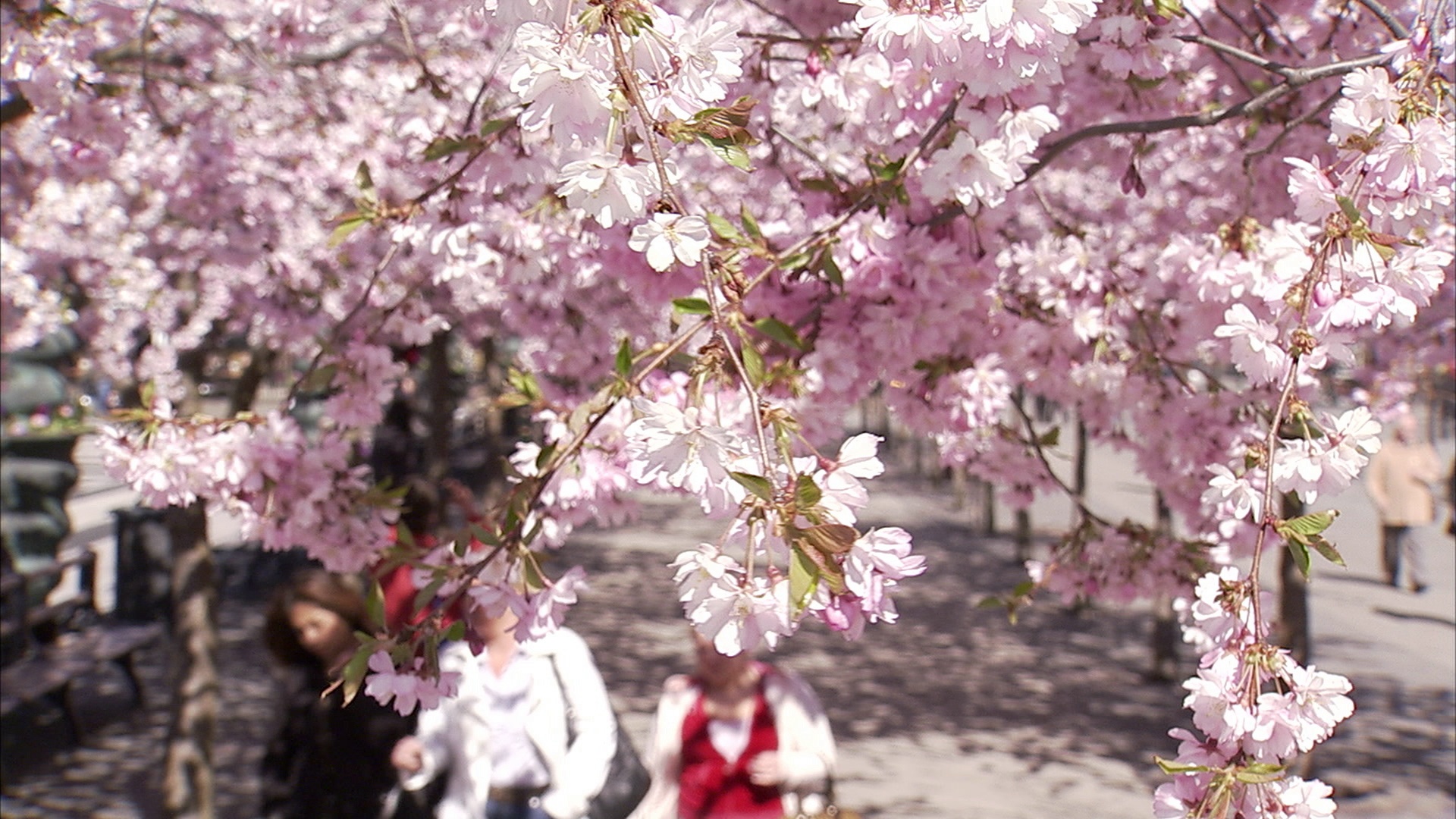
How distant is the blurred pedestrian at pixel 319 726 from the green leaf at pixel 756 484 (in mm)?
3000

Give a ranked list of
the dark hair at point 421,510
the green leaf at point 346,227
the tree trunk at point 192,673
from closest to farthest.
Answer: the green leaf at point 346,227, the tree trunk at point 192,673, the dark hair at point 421,510


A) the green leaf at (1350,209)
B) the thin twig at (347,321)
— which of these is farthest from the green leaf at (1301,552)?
the thin twig at (347,321)

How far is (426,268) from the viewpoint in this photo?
13.5 feet

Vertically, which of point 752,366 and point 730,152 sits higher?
point 730,152

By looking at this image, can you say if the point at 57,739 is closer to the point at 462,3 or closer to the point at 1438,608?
the point at 462,3

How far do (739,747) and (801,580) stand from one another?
8.60ft

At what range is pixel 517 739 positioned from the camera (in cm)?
394

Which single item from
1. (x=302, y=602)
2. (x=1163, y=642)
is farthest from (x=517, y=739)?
(x=1163, y=642)

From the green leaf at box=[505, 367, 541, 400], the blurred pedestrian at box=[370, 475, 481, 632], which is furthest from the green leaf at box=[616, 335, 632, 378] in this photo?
the blurred pedestrian at box=[370, 475, 481, 632]

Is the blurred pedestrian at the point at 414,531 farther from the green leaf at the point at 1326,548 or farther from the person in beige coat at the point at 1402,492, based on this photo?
the person in beige coat at the point at 1402,492

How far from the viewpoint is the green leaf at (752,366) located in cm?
164

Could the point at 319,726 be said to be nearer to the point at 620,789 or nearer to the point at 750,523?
the point at 620,789

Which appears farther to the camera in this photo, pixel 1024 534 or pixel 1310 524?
pixel 1024 534

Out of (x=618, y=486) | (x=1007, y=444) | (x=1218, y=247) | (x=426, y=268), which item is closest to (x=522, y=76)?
(x=618, y=486)
